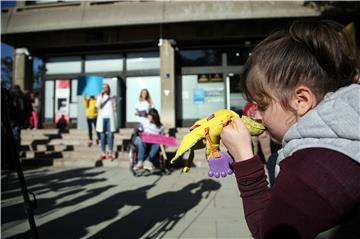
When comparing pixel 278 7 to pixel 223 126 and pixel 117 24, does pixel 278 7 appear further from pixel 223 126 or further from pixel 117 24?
pixel 223 126

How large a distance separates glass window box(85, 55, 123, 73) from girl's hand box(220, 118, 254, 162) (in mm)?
16313

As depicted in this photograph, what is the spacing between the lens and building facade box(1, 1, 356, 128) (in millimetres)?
15531

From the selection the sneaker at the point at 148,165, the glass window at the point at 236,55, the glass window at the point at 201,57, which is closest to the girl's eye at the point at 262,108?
the sneaker at the point at 148,165

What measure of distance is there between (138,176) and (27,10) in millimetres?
10997

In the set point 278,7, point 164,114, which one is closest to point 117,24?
point 164,114

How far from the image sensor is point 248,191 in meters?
1.40

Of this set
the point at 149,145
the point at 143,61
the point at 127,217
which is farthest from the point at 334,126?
the point at 143,61

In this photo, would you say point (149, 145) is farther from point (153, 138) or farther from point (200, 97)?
point (200, 97)

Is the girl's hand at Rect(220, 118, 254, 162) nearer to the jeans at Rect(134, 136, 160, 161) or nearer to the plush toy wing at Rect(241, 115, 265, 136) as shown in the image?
the plush toy wing at Rect(241, 115, 265, 136)

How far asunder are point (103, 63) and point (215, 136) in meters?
16.7

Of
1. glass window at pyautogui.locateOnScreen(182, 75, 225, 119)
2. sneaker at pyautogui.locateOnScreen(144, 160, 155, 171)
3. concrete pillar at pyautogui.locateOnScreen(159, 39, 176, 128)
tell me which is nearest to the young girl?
sneaker at pyautogui.locateOnScreen(144, 160, 155, 171)

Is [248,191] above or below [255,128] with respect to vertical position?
below

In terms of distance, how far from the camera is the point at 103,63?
1773 centimetres

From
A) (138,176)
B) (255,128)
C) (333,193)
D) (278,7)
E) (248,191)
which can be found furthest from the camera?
(278,7)
